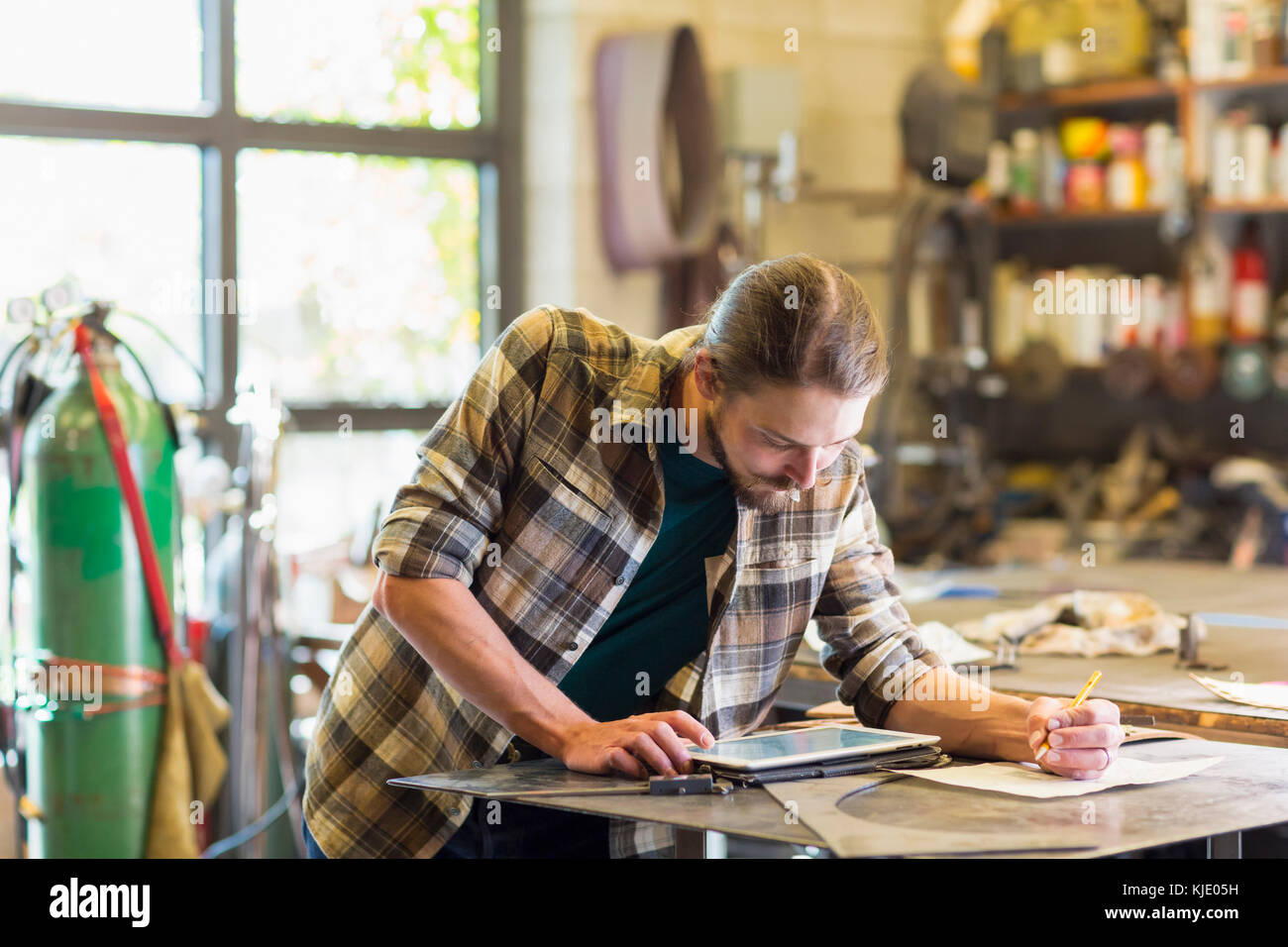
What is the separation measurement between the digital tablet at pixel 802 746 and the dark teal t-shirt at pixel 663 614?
174 millimetres

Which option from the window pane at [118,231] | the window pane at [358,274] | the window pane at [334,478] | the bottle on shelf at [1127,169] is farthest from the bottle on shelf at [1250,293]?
→ the window pane at [118,231]

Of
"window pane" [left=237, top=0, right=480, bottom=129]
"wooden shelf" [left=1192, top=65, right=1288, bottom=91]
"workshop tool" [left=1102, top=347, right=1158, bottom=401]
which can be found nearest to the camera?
"window pane" [left=237, top=0, right=480, bottom=129]

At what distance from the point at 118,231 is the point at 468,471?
8.56 ft

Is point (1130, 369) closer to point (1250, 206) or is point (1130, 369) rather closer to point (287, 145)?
point (1250, 206)

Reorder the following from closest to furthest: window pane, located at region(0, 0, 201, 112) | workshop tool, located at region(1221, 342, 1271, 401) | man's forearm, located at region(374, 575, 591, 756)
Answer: man's forearm, located at region(374, 575, 591, 756)
window pane, located at region(0, 0, 201, 112)
workshop tool, located at region(1221, 342, 1271, 401)

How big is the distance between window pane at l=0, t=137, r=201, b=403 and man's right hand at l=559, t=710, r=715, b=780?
2589mm

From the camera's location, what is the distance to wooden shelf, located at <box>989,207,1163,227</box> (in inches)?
200

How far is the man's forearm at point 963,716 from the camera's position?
1949mm

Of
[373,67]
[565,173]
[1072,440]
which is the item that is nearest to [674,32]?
[565,173]

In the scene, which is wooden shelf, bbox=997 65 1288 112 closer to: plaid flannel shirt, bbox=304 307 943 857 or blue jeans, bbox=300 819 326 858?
plaid flannel shirt, bbox=304 307 943 857

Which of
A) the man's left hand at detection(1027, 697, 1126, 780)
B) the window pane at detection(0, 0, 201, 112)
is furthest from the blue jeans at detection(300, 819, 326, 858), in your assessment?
the window pane at detection(0, 0, 201, 112)

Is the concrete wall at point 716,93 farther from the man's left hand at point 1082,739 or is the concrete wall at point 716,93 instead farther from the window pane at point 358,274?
the man's left hand at point 1082,739

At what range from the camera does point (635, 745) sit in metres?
1.81

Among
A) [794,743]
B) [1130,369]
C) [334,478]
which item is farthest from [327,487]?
[794,743]
